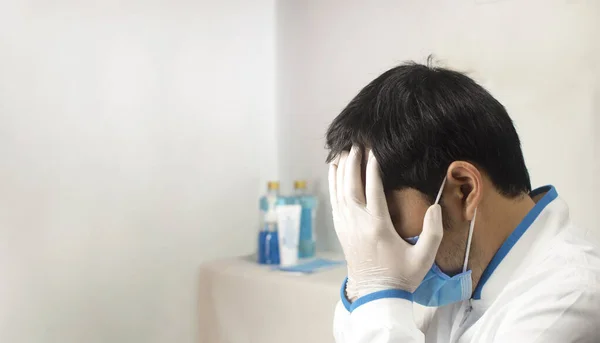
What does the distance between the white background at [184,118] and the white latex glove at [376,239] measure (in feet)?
2.31

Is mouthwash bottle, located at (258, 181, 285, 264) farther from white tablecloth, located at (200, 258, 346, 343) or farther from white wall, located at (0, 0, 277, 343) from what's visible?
white wall, located at (0, 0, 277, 343)

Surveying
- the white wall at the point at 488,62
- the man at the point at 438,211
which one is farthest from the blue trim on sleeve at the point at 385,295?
the white wall at the point at 488,62

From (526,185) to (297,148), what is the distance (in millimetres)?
1177

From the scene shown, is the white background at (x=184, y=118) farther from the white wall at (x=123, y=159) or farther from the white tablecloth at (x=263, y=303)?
the white tablecloth at (x=263, y=303)

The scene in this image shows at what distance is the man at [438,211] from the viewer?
0.84 metres

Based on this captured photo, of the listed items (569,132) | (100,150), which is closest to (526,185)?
(569,132)

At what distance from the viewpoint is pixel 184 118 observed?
1790mm

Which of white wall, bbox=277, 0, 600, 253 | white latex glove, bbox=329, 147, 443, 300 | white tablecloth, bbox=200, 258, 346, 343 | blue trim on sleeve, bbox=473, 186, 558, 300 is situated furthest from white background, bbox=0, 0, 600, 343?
white latex glove, bbox=329, 147, 443, 300

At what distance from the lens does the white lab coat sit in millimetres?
728

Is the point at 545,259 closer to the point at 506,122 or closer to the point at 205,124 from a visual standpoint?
the point at 506,122

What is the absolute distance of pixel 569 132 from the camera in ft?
4.50

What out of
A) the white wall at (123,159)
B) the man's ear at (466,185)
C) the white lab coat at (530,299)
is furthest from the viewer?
the white wall at (123,159)

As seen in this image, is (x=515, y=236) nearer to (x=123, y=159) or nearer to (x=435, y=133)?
(x=435, y=133)

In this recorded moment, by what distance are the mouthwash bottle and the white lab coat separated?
82cm
